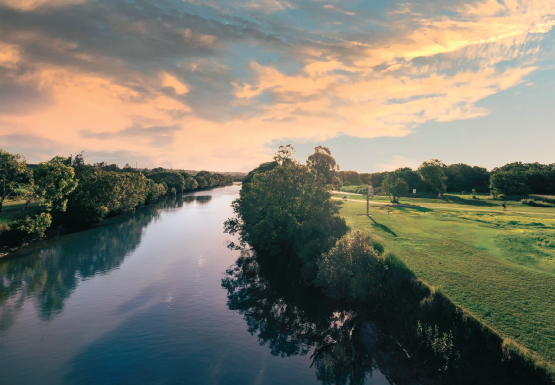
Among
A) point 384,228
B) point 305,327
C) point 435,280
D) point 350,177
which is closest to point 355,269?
point 435,280

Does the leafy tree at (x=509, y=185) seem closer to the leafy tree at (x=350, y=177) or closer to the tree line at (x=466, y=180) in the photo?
the tree line at (x=466, y=180)

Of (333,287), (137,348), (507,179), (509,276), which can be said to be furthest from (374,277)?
(507,179)

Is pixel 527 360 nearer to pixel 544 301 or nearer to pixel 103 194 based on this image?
pixel 544 301

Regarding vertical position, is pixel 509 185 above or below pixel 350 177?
below

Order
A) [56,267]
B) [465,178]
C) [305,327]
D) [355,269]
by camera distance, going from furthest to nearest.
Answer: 1. [465,178]
2. [56,267]
3. [305,327]
4. [355,269]

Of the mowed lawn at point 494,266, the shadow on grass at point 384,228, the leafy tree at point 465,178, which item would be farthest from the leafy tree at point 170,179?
the mowed lawn at point 494,266

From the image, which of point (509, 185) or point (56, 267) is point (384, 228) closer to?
point (56, 267)
